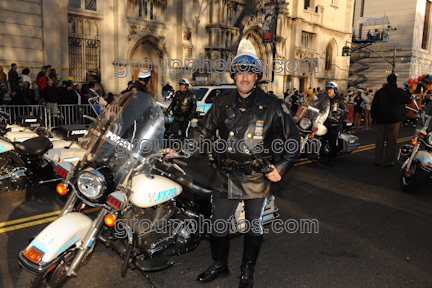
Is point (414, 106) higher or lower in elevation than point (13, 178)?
higher

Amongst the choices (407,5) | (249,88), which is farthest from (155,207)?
(407,5)

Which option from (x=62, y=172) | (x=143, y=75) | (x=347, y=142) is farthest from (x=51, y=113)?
(x=347, y=142)

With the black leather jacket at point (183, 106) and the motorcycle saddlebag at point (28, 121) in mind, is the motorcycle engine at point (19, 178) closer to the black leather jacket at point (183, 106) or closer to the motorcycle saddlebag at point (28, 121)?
the motorcycle saddlebag at point (28, 121)

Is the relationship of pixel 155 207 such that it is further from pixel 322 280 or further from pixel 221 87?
pixel 221 87

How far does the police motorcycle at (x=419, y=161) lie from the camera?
6.09 m

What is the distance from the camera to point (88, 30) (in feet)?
52.2

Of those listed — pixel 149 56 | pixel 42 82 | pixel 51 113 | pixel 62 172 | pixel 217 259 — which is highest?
pixel 149 56

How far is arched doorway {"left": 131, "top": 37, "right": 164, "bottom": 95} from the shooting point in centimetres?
1834

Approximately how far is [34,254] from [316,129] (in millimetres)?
6610

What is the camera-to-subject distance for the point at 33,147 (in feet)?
17.0

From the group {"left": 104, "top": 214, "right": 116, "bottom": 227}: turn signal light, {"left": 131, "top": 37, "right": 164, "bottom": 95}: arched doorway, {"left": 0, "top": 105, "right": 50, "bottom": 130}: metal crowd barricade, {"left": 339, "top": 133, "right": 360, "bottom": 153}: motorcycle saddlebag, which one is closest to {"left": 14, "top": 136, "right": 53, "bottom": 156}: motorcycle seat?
{"left": 104, "top": 214, "right": 116, "bottom": 227}: turn signal light

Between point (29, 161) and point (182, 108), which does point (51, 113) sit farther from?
point (29, 161)

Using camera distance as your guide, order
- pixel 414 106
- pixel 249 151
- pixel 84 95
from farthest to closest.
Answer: pixel 414 106 < pixel 84 95 < pixel 249 151

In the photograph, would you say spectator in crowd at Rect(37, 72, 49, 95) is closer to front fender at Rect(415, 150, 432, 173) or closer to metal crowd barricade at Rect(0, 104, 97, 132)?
metal crowd barricade at Rect(0, 104, 97, 132)
